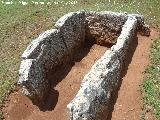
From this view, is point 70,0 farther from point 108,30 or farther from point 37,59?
point 37,59

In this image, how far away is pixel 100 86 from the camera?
17219mm

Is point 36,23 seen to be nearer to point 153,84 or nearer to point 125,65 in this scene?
point 125,65

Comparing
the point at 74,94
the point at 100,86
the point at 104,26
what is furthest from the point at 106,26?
the point at 100,86

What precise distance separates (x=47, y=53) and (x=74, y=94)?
277 cm

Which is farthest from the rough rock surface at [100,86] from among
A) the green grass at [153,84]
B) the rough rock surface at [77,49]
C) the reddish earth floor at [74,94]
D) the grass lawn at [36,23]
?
the grass lawn at [36,23]

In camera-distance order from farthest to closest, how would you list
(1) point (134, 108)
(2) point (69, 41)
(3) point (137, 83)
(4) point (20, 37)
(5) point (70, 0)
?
1. (5) point (70, 0)
2. (4) point (20, 37)
3. (2) point (69, 41)
4. (3) point (137, 83)
5. (1) point (134, 108)

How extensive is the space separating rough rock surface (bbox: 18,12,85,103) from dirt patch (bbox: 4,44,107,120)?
0.49 metres

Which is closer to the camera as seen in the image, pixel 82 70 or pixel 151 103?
pixel 151 103

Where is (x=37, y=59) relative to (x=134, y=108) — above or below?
above

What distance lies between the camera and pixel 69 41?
78.3ft

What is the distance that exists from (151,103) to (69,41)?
7202 mm

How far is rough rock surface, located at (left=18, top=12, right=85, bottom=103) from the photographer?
63.2ft

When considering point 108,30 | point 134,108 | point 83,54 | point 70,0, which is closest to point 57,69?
point 83,54

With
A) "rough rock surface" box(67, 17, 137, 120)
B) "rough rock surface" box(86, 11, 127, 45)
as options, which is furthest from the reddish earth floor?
"rough rock surface" box(86, 11, 127, 45)
